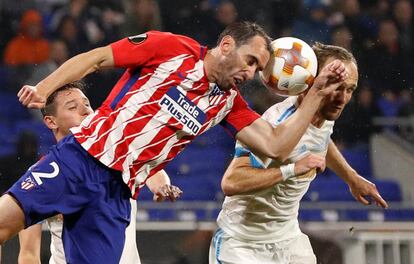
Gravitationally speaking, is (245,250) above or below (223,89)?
below

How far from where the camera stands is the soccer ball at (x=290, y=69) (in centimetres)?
411

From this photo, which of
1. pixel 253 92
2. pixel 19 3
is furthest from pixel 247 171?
pixel 19 3

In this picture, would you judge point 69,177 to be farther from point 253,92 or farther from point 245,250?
point 253,92

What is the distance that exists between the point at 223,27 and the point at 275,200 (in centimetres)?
315

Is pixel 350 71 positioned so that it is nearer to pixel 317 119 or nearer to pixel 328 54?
pixel 328 54

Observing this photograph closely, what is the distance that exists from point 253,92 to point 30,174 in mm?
2706

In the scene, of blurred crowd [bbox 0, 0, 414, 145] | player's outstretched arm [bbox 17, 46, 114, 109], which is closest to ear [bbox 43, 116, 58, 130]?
player's outstretched arm [bbox 17, 46, 114, 109]

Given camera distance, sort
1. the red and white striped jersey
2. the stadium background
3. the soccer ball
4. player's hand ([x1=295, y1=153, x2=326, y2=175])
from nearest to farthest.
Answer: the red and white striped jersey
player's hand ([x1=295, y1=153, x2=326, y2=175])
the soccer ball
the stadium background

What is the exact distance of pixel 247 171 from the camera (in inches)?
164

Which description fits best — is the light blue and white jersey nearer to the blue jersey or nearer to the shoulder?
the shoulder

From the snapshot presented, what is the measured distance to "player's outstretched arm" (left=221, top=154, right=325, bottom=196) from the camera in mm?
4000

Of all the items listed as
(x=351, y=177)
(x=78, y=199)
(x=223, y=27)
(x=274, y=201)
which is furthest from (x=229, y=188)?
(x=223, y=27)

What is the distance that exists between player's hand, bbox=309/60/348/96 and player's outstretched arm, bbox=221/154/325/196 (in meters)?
0.28

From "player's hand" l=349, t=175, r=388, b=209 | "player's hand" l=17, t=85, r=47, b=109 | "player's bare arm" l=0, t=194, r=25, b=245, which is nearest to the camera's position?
"player's hand" l=17, t=85, r=47, b=109
